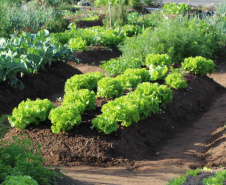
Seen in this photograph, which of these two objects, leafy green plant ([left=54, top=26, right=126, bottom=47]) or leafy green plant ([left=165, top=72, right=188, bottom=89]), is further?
leafy green plant ([left=54, top=26, right=126, bottom=47])

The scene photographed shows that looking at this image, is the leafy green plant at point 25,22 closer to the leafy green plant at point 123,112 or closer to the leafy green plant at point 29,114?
the leafy green plant at point 29,114

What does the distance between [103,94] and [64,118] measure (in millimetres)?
1720

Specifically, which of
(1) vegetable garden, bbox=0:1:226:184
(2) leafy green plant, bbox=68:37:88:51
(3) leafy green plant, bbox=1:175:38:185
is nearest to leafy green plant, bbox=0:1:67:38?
(1) vegetable garden, bbox=0:1:226:184

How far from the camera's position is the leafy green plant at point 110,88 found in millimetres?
7148

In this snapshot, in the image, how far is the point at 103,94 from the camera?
729 cm

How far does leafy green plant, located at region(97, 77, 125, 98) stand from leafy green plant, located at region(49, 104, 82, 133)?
137 cm

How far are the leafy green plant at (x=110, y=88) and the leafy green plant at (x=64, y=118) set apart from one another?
1370 millimetres

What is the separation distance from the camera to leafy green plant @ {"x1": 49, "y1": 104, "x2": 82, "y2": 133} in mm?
5734

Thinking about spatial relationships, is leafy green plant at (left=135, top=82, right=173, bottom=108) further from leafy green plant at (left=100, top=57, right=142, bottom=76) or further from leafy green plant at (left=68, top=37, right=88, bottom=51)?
leafy green plant at (left=68, top=37, right=88, bottom=51)

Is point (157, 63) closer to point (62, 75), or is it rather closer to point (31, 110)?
point (62, 75)

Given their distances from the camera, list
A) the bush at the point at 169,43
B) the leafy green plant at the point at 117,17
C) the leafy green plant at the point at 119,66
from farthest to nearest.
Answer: the leafy green plant at the point at 117,17 → the bush at the point at 169,43 → the leafy green plant at the point at 119,66

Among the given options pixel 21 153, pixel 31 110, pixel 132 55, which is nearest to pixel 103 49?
pixel 132 55

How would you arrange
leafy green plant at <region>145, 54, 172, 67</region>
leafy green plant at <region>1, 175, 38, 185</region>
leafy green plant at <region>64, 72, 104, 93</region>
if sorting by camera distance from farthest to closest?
leafy green plant at <region>145, 54, 172, 67</region>, leafy green plant at <region>64, 72, 104, 93</region>, leafy green plant at <region>1, 175, 38, 185</region>

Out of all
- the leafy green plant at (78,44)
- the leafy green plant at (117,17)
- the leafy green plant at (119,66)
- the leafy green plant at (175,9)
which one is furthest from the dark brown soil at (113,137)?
the leafy green plant at (175,9)
